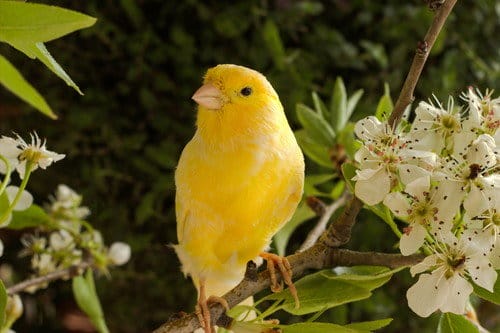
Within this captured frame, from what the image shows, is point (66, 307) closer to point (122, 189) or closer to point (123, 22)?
point (122, 189)

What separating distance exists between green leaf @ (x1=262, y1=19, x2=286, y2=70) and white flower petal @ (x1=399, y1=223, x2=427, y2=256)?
0.59 metres

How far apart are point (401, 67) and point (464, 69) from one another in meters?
Result: 0.11

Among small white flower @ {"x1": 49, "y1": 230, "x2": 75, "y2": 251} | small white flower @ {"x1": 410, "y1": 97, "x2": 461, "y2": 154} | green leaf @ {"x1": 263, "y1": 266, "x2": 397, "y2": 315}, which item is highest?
small white flower @ {"x1": 410, "y1": 97, "x2": 461, "y2": 154}

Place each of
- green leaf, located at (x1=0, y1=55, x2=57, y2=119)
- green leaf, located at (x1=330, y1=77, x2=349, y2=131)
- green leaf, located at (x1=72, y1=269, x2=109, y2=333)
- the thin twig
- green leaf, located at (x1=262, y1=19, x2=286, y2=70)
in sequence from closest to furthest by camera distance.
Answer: green leaf, located at (x1=0, y1=55, x2=57, y2=119), the thin twig, green leaf, located at (x1=72, y1=269, x2=109, y2=333), green leaf, located at (x1=330, y1=77, x2=349, y2=131), green leaf, located at (x1=262, y1=19, x2=286, y2=70)

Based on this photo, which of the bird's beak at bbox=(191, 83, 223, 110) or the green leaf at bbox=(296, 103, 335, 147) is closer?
the bird's beak at bbox=(191, 83, 223, 110)

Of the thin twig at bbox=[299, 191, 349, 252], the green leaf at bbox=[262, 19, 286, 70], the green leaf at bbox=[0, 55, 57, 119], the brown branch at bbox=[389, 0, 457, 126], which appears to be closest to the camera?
the green leaf at bbox=[0, 55, 57, 119]

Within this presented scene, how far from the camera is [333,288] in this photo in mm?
533

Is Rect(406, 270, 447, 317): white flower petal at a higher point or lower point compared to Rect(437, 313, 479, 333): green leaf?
higher

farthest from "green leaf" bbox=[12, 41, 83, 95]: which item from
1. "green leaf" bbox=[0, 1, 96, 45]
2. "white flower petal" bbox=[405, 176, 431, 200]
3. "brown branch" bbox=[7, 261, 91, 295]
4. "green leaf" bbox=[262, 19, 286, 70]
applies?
"green leaf" bbox=[262, 19, 286, 70]

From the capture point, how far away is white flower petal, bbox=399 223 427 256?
0.47 meters

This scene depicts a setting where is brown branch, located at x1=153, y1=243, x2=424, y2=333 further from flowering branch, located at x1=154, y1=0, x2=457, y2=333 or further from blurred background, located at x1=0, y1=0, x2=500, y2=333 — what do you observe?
blurred background, located at x1=0, y1=0, x2=500, y2=333

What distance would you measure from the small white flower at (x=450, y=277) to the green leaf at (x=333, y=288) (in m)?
0.04

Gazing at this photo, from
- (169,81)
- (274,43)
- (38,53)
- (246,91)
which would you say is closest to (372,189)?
(246,91)

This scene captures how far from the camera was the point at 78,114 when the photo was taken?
111 cm
